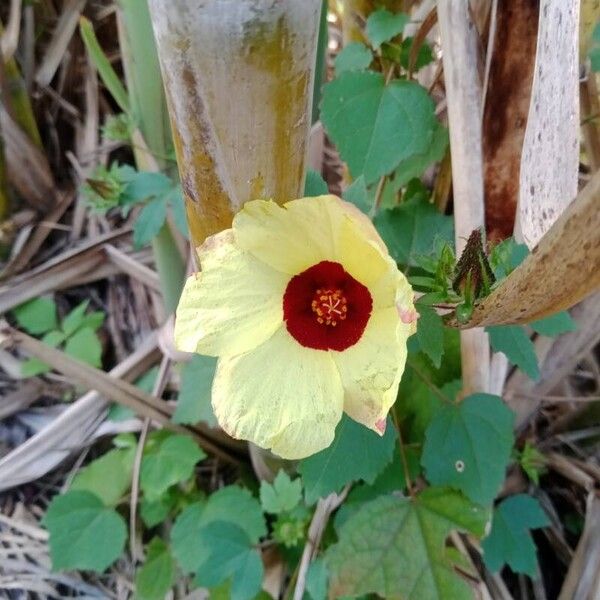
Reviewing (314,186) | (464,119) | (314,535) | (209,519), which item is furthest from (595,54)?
(209,519)

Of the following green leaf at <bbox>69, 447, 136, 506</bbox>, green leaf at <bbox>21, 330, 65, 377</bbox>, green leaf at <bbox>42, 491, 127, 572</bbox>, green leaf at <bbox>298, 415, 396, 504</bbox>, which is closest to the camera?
green leaf at <bbox>298, 415, 396, 504</bbox>

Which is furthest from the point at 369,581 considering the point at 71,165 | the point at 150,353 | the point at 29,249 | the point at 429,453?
the point at 71,165

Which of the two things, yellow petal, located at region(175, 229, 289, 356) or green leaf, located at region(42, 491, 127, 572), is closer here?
yellow petal, located at region(175, 229, 289, 356)

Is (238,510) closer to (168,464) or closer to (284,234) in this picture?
(168,464)

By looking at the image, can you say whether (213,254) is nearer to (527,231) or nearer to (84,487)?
(527,231)

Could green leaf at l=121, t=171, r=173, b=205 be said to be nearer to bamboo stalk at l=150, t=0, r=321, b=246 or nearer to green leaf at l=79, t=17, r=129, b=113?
green leaf at l=79, t=17, r=129, b=113

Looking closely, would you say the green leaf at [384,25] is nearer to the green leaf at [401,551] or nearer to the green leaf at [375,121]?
the green leaf at [375,121]

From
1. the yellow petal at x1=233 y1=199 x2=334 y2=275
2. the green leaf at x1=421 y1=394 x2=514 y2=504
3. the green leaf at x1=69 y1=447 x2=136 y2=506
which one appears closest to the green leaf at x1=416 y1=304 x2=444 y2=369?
the yellow petal at x1=233 y1=199 x2=334 y2=275
